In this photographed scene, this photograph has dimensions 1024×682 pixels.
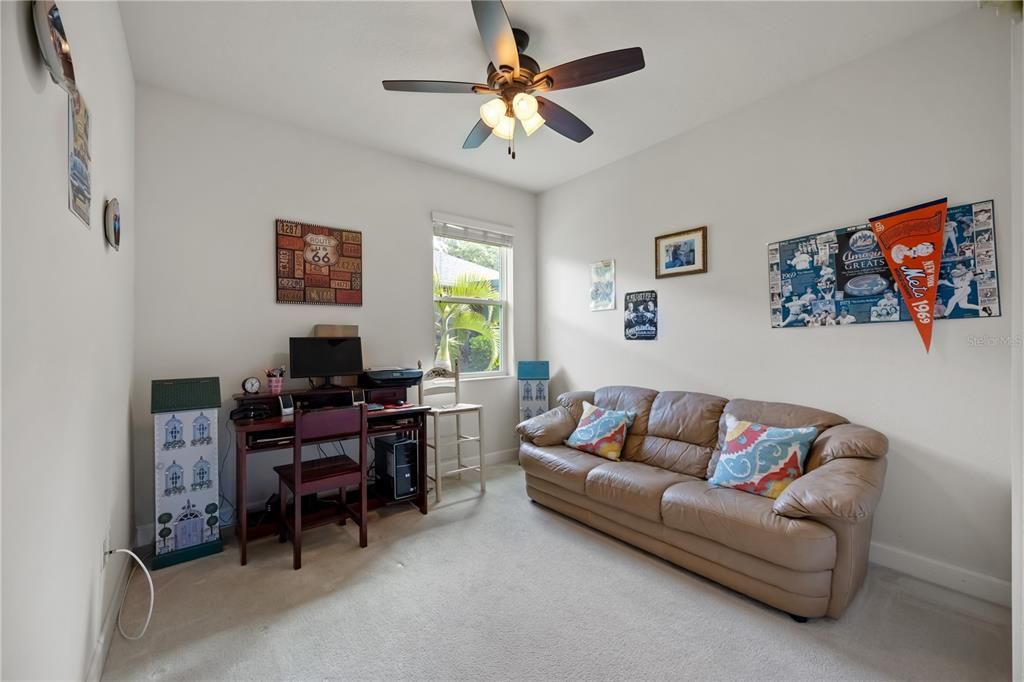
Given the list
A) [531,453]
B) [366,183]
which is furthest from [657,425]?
[366,183]

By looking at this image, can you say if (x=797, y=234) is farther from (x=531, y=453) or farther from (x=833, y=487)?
(x=531, y=453)

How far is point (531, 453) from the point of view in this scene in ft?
10.7

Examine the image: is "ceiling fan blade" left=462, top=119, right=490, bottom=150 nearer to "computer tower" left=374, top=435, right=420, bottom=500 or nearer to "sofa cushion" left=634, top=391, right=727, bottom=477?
"computer tower" left=374, top=435, right=420, bottom=500

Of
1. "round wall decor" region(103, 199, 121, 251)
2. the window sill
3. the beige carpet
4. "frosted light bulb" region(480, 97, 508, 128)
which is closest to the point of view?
the beige carpet

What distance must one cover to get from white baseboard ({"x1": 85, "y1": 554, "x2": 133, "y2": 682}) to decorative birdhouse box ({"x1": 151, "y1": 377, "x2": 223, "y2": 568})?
0.24m

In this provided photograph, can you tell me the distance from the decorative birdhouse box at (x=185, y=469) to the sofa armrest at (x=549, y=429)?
208 centimetres

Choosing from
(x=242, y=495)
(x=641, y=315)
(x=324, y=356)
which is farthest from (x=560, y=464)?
(x=242, y=495)

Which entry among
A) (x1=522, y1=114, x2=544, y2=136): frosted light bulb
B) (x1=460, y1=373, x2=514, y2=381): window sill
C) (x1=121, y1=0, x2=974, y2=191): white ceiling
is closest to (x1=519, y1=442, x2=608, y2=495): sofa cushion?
(x1=460, y1=373, x2=514, y2=381): window sill

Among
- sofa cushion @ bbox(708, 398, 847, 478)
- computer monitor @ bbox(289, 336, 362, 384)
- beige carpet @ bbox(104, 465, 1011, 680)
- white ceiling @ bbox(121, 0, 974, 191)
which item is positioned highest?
white ceiling @ bbox(121, 0, 974, 191)

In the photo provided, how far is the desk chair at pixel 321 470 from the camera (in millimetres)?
2436

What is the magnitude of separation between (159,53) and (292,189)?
1.01m

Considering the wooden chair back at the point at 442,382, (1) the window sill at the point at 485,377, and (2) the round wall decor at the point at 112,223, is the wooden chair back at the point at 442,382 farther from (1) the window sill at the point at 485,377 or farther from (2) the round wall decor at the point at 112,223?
(2) the round wall decor at the point at 112,223

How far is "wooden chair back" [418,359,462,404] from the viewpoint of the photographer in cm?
377

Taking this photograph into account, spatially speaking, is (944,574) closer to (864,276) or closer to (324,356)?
(864,276)
